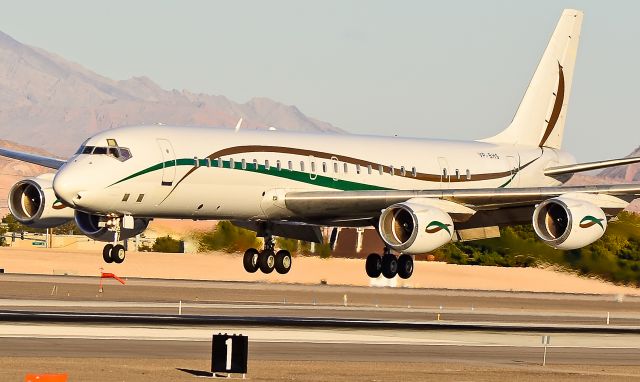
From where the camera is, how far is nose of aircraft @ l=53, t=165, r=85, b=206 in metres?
53.3

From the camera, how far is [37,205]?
6122 cm

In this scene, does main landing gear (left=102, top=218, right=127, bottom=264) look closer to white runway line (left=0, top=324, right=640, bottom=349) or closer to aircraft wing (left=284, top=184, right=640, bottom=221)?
white runway line (left=0, top=324, right=640, bottom=349)

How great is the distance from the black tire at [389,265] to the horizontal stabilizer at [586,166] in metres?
10.2

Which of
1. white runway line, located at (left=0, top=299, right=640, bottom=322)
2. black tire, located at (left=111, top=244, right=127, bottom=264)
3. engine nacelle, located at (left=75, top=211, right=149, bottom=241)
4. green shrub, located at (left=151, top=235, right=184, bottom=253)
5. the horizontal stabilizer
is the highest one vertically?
green shrub, located at (left=151, top=235, right=184, bottom=253)

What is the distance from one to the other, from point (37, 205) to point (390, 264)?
16.0 m

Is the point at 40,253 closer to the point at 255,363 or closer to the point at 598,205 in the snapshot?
the point at 598,205

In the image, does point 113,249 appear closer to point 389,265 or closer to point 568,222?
point 389,265

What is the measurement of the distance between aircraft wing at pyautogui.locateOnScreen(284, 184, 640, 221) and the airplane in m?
0.05

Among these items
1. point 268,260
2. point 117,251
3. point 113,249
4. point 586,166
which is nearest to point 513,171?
point 586,166

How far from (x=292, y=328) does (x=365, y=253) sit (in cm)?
5487

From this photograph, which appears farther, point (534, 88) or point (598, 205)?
point (534, 88)


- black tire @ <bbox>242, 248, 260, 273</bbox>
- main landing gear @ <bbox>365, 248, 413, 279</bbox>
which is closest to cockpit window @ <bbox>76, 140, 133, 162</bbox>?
black tire @ <bbox>242, 248, 260, 273</bbox>

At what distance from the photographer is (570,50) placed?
2945 inches

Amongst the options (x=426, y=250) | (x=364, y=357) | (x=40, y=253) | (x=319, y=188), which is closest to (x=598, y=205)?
(x=426, y=250)
